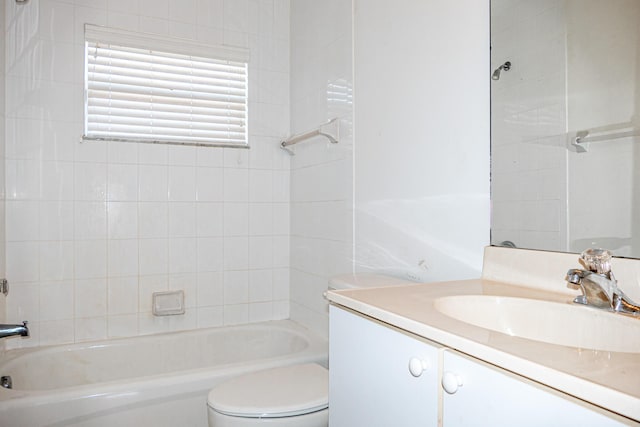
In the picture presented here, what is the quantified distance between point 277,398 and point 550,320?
0.92 metres

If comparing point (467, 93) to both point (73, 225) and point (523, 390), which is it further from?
point (73, 225)

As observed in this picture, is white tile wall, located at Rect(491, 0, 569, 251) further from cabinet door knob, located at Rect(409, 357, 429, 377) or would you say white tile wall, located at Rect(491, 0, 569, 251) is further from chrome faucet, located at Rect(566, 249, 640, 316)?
cabinet door knob, located at Rect(409, 357, 429, 377)

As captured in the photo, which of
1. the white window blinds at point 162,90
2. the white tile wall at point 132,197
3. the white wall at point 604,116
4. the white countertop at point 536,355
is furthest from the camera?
the white window blinds at point 162,90

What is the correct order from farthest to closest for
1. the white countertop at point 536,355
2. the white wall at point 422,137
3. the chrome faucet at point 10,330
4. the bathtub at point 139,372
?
the bathtub at point 139,372 → the white wall at point 422,137 → the chrome faucet at point 10,330 → the white countertop at point 536,355

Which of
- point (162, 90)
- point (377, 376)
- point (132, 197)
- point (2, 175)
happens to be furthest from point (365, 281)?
point (2, 175)

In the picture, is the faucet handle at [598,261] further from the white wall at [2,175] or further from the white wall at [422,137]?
the white wall at [2,175]

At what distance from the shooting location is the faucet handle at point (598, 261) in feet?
2.66

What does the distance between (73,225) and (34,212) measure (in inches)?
7.1

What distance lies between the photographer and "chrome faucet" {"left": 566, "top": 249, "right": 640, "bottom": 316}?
78cm

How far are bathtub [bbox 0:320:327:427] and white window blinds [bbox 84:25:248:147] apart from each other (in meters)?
1.11

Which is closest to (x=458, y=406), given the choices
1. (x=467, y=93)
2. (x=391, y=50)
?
(x=467, y=93)

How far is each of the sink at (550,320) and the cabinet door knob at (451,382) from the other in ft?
0.83

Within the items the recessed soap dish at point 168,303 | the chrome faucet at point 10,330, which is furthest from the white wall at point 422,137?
the chrome faucet at point 10,330

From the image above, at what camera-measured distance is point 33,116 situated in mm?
2082
